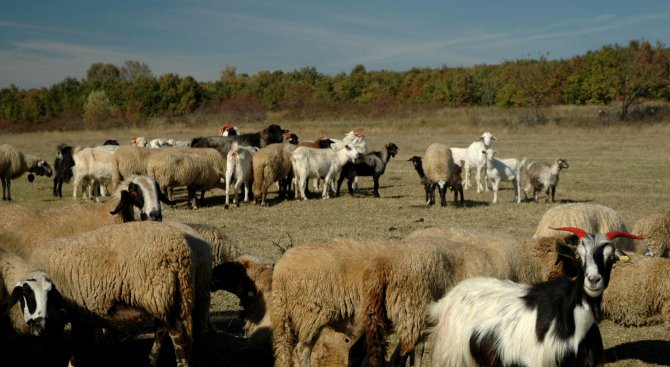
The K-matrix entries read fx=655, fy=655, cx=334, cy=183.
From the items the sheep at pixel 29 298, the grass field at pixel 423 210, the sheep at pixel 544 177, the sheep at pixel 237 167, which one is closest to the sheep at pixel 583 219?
the grass field at pixel 423 210

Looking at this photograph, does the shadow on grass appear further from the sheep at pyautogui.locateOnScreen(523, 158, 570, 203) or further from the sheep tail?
the sheep at pyautogui.locateOnScreen(523, 158, 570, 203)

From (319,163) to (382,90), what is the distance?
5156 centimetres

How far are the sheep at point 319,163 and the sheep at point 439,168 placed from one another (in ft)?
8.62

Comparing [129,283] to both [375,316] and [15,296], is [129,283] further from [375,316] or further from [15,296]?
[375,316]

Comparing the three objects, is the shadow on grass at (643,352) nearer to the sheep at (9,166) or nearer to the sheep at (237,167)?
the sheep at (237,167)

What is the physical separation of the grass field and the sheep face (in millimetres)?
1486

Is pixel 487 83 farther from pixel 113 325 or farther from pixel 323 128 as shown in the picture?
pixel 113 325

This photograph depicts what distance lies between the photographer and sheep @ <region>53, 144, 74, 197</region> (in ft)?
69.8

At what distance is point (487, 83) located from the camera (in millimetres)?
65625

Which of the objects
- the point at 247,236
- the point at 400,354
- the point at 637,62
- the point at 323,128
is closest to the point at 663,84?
the point at 637,62

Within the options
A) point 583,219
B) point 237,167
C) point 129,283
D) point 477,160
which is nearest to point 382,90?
point 477,160

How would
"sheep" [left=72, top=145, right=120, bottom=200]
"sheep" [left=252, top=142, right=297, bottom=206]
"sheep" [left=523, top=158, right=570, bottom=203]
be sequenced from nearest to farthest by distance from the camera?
"sheep" [left=252, top=142, right=297, bottom=206] < "sheep" [left=523, top=158, right=570, bottom=203] < "sheep" [left=72, top=145, right=120, bottom=200]

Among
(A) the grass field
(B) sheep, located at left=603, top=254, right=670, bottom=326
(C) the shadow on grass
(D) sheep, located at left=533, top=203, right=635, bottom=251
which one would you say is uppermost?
(D) sheep, located at left=533, top=203, right=635, bottom=251

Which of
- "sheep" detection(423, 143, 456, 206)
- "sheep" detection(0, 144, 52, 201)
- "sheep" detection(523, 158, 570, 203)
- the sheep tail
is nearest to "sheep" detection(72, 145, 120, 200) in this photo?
"sheep" detection(0, 144, 52, 201)
